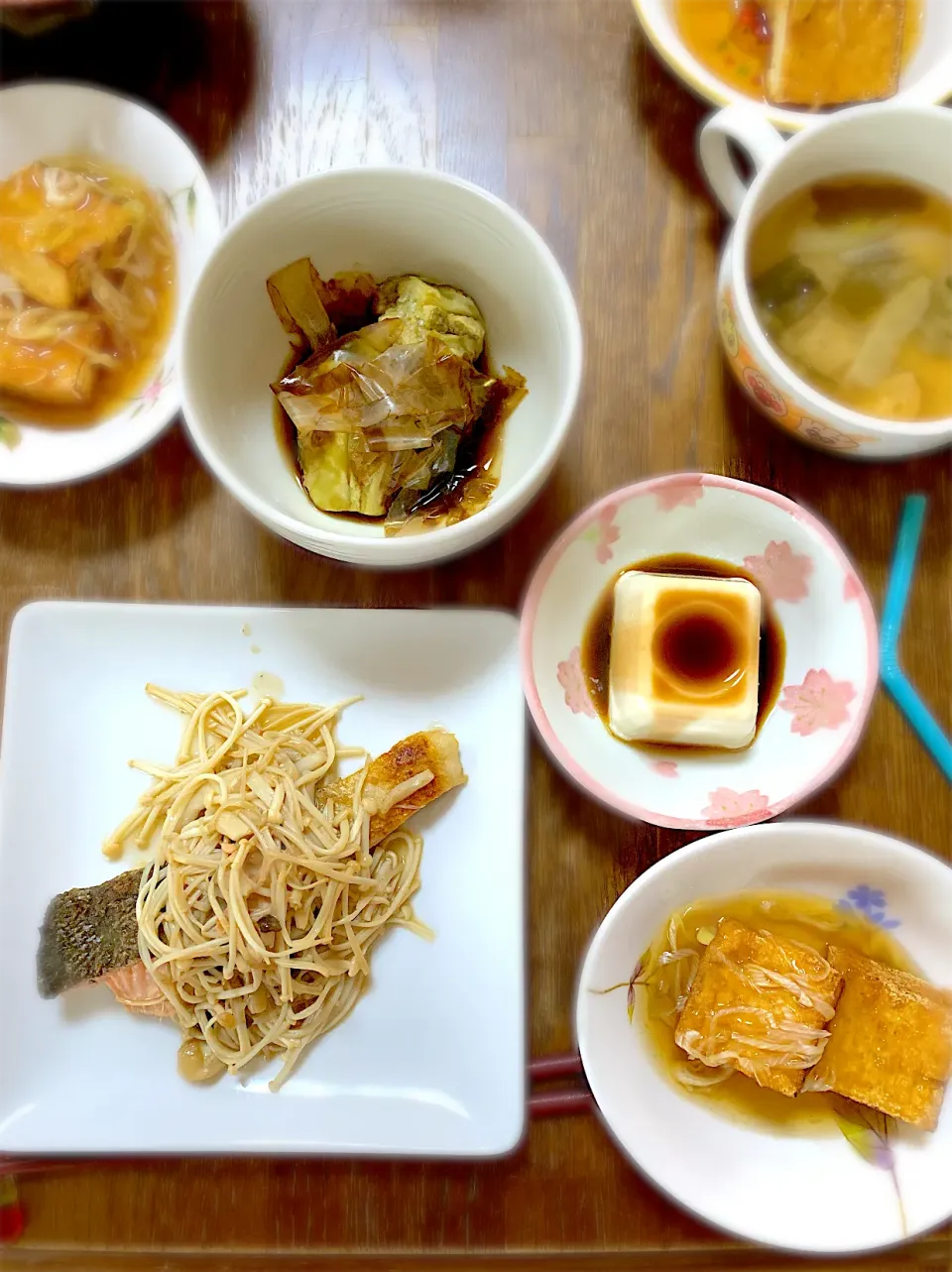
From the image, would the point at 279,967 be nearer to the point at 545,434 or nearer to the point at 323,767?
the point at 323,767

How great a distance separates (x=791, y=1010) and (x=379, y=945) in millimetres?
447

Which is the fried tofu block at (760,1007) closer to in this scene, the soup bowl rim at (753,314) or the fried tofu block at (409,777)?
the fried tofu block at (409,777)

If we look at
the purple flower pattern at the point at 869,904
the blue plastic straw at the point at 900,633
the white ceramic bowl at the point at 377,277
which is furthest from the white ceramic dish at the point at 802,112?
the purple flower pattern at the point at 869,904

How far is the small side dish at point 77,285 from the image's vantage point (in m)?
1.08

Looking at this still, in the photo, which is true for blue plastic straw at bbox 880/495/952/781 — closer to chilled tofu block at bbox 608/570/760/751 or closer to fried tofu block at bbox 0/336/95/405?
chilled tofu block at bbox 608/570/760/751

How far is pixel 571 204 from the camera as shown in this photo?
3.80ft

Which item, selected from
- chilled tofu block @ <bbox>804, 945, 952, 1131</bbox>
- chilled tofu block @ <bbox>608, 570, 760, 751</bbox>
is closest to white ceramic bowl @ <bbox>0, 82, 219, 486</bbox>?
chilled tofu block @ <bbox>608, 570, 760, 751</bbox>

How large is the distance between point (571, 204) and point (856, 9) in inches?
14.0

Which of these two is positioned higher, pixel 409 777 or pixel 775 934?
pixel 409 777

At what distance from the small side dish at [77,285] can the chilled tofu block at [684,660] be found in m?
0.62

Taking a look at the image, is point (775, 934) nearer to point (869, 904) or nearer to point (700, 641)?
point (869, 904)

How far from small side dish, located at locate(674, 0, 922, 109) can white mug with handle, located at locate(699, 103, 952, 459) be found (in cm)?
10

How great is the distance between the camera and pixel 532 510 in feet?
3.68

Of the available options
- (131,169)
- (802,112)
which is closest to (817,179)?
(802,112)
